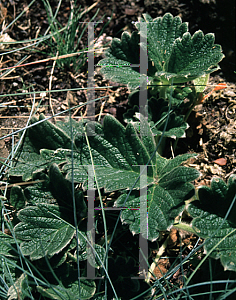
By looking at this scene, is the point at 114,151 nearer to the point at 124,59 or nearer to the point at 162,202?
the point at 162,202

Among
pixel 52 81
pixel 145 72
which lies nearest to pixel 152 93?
pixel 145 72

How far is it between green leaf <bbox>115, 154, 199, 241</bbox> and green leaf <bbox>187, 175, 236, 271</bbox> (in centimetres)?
7

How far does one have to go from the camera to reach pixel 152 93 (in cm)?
168

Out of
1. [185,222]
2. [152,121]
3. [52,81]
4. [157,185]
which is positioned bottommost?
[185,222]

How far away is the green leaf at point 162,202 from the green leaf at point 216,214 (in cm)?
7

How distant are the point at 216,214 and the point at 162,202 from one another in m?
0.24

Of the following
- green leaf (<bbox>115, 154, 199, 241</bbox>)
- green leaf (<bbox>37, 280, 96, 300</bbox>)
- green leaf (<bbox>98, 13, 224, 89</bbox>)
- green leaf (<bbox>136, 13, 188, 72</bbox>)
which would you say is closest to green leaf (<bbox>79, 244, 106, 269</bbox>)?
green leaf (<bbox>37, 280, 96, 300</bbox>)

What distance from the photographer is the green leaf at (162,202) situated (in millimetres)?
1214

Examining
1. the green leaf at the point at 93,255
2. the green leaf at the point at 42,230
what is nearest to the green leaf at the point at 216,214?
the green leaf at the point at 93,255

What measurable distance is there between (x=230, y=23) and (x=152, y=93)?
0.75 m

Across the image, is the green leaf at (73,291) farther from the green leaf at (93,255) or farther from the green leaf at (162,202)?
the green leaf at (162,202)

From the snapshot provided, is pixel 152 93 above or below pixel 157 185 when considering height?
above

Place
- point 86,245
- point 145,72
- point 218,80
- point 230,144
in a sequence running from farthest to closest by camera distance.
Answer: point 218,80, point 230,144, point 145,72, point 86,245

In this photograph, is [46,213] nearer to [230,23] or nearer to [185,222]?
[185,222]
